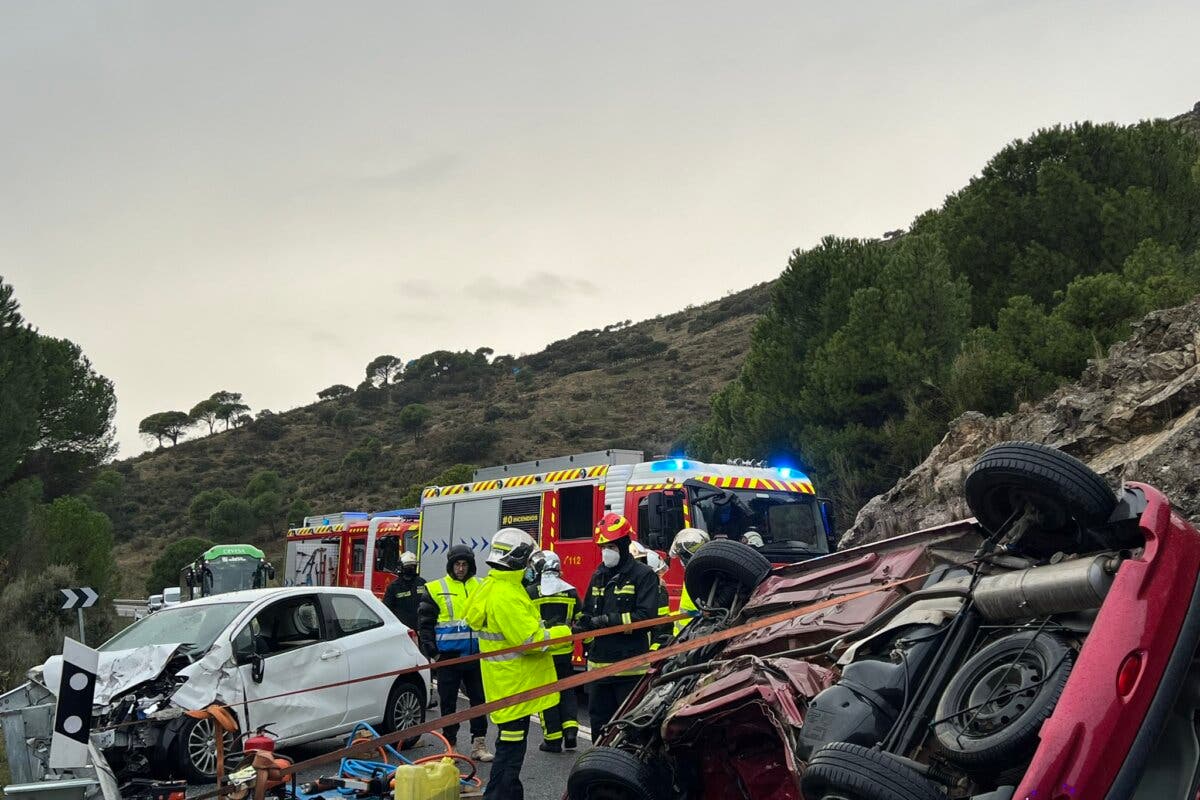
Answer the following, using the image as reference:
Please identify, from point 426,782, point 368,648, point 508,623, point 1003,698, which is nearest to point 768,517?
point 368,648

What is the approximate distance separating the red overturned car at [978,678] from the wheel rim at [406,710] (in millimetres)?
5236

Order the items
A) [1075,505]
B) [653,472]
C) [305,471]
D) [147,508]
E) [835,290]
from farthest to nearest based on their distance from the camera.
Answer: [305,471] < [147,508] < [835,290] < [653,472] < [1075,505]

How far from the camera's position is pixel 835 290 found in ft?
69.5

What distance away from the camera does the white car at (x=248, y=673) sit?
7617 mm

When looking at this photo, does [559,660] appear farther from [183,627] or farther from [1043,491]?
[1043,491]

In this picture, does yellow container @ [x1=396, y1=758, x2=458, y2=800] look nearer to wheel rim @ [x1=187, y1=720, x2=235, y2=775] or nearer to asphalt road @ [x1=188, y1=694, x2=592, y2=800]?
asphalt road @ [x1=188, y1=694, x2=592, y2=800]

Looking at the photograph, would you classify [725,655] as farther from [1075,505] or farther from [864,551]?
[1075,505]

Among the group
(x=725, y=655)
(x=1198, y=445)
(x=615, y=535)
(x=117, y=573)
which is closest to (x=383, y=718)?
(x=615, y=535)

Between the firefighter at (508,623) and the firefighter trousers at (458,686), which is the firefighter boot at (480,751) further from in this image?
the firefighter at (508,623)

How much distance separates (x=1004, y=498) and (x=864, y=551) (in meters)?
1.22

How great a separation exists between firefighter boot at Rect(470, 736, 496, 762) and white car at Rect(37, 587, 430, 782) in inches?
41.5

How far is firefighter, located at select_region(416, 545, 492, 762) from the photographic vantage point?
889 cm

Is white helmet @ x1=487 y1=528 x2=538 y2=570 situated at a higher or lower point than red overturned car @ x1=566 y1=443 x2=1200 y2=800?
higher

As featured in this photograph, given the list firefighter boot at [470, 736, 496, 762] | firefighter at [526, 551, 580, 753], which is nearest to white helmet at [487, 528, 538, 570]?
firefighter at [526, 551, 580, 753]
